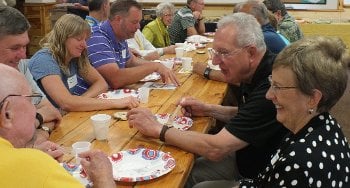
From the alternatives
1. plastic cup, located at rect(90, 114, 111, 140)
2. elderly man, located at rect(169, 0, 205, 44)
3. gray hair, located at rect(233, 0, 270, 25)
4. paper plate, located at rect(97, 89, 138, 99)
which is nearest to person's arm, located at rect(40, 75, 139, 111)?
paper plate, located at rect(97, 89, 138, 99)

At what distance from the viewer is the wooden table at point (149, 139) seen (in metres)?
1.58

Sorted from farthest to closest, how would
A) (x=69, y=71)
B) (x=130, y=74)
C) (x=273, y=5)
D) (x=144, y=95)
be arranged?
(x=273, y=5) < (x=130, y=74) < (x=69, y=71) < (x=144, y=95)

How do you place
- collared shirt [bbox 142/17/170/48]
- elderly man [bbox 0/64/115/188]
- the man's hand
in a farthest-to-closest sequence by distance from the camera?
collared shirt [bbox 142/17/170/48]
the man's hand
elderly man [bbox 0/64/115/188]

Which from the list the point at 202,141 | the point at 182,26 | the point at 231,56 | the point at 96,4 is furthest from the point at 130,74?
the point at 182,26

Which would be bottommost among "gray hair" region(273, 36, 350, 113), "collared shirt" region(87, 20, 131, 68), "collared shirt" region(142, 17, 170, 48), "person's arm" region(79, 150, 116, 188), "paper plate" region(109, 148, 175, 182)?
"collared shirt" region(142, 17, 170, 48)

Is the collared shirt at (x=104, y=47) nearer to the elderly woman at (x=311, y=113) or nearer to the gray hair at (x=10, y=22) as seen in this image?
the gray hair at (x=10, y=22)

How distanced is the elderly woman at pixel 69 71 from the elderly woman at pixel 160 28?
8.98 ft

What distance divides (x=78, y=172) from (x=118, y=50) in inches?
73.5

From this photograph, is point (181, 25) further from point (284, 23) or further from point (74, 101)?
point (74, 101)

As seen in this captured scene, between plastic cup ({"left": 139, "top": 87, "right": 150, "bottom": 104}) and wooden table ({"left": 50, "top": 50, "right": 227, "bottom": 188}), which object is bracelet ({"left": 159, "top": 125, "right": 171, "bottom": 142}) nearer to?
wooden table ({"left": 50, "top": 50, "right": 227, "bottom": 188})

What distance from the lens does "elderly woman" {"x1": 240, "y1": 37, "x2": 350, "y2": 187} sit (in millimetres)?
1306

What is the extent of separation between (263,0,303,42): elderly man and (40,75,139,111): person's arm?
2.98m

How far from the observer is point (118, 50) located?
10.8 ft

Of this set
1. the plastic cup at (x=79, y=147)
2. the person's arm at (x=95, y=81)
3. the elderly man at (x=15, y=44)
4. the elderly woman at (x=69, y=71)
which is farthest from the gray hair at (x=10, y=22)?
the plastic cup at (x=79, y=147)
